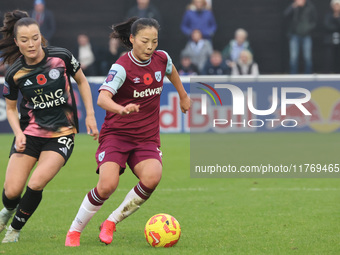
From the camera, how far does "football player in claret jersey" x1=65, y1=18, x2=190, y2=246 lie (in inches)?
258

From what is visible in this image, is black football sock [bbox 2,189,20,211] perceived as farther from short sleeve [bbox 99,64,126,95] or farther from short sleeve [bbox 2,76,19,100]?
short sleeve [bbox 99,64,126,95]

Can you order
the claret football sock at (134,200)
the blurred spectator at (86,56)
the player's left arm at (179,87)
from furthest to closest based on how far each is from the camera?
the blurred spectator at (86,56), the player's left arm at (179,87), the claret football sock at (134,200)

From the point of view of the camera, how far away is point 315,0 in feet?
67.1

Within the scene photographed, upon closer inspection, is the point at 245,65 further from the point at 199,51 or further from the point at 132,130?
the point at 132,130

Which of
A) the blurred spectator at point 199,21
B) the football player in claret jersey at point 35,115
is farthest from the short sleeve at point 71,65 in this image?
the blurred spectator at point 199,21

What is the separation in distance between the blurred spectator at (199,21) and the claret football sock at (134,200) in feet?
43.2

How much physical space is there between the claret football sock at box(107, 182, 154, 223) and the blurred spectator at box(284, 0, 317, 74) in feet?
45.0

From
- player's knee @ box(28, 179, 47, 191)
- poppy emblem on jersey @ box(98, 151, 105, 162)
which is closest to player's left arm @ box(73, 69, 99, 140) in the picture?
poppy emblem on jersey @ box(98, 151, 105, 162)

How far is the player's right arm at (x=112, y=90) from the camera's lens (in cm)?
620

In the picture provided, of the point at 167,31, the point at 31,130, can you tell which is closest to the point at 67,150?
the point at 31,130

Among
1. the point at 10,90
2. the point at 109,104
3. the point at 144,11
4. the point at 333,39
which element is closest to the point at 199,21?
the point at 144,11

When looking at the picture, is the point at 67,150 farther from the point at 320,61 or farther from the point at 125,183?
the point at 320,61

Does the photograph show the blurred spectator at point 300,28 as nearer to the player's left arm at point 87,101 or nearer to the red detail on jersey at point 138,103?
the red detail on jersey at point 138,103

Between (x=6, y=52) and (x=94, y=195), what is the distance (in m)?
1.59
